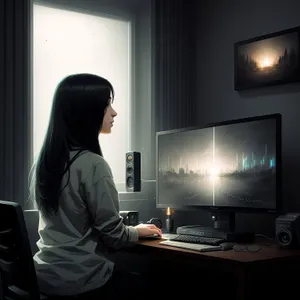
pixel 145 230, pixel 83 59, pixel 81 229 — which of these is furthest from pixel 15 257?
pixel 83 59

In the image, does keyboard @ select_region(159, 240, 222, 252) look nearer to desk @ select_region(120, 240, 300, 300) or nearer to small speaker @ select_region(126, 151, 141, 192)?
desk @ select_region(120, 240, 300, 300)

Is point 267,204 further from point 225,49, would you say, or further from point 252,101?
point 225,49

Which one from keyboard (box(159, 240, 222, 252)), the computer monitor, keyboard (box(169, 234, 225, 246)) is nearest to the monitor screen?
the computer monitor

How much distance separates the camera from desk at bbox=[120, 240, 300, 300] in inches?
71.0

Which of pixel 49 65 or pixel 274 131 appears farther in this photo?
pixel 49 65

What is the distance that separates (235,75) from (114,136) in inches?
33.7

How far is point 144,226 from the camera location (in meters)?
2.32

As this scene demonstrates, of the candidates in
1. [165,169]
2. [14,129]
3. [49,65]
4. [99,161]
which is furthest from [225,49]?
[99,161]

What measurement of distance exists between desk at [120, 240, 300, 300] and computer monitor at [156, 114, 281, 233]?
0.89 feet

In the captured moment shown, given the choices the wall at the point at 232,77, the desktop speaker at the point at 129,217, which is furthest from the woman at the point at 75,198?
the wall at the point at 232,77

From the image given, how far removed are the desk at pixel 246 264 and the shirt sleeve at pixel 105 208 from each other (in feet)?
0.87

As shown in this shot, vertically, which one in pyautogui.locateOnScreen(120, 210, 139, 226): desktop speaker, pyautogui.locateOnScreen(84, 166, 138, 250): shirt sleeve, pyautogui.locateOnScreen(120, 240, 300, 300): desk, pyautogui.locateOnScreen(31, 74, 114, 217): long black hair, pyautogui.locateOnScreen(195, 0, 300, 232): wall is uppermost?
pyautogui.locateOnScreen(195, 0, 300, 232): wall

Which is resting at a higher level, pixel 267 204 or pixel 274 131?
pixel 274 131

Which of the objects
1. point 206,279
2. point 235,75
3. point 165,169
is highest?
point 235,75
